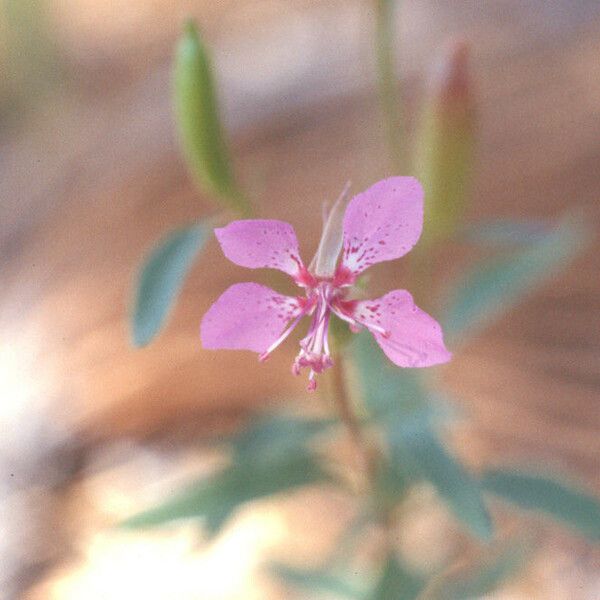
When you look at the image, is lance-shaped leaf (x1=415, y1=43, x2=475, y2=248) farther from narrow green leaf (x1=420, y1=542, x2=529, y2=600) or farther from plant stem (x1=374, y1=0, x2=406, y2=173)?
narrow green leaf (x1=420, y1=542, x2=529, y2=600)

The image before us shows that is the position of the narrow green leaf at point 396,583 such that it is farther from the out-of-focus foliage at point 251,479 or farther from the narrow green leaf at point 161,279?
the narrow green leaf at point 161,279

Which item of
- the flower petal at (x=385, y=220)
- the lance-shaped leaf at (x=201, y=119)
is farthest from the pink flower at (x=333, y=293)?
the lance-shaped leaf at (x=201, y=119)

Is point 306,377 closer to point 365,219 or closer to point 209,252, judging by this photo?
point 209,252

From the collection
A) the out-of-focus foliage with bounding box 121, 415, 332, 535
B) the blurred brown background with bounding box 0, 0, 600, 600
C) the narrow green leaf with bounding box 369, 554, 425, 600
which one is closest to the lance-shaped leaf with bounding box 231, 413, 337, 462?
the out-of-focus foliage with bounding box 121, 415, 332, 535

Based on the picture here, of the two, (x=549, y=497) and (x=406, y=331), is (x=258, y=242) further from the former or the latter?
(x=549, y=497)

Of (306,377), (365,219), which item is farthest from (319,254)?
(306,377)

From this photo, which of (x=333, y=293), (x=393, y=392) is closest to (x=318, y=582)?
(x=393, y=392)
